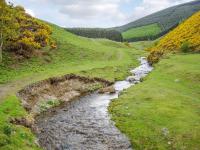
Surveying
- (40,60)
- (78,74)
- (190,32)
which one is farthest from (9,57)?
(190,32)

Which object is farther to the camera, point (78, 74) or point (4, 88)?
point (78, 74)

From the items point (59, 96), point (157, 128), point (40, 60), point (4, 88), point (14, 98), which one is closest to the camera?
point (157, 128)

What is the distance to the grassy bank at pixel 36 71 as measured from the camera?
34.7 m

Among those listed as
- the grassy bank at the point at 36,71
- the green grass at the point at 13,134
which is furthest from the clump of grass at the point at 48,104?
the green grass at the point at 13,134

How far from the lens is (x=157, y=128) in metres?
39.6

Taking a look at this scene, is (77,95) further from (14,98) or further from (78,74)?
(14,98)

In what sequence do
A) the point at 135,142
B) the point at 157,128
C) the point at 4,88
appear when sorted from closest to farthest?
the point at 135,142, the point at 157,128, the point at 4,88

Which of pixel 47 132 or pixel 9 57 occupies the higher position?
pixel 9 57

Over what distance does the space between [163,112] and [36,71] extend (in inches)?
1426

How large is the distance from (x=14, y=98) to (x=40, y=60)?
35.6 metres

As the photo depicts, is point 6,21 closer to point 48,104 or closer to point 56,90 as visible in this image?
point 56,90

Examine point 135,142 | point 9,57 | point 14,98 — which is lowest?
point 135,142

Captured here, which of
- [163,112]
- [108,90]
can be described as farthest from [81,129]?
[108,90]

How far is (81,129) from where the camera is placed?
41750mm
